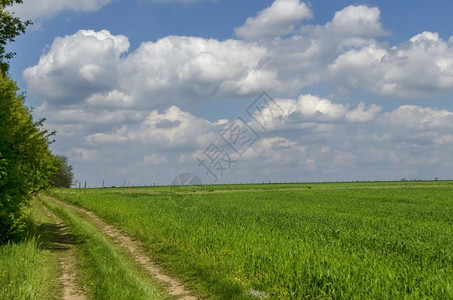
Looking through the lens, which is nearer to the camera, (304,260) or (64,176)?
(304,260)

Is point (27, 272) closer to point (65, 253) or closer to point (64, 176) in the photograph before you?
point (65, 253)

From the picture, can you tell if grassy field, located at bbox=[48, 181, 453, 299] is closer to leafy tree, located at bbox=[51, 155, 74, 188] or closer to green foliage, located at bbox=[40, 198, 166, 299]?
green foliage, located at bbox=[40, 198, 166, 299]

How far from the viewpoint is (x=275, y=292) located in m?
10.0

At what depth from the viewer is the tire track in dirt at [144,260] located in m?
11.2

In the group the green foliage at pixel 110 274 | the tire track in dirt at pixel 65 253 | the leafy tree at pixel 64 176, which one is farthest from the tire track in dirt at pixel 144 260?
the leafy tree at pixel 64 176

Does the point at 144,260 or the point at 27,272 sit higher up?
the point at 27,272

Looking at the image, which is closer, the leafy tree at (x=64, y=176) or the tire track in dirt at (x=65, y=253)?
the tire track in dirt at (x=65, y=253)

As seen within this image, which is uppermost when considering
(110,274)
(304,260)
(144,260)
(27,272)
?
(304,260)

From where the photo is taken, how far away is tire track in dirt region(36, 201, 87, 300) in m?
11.1

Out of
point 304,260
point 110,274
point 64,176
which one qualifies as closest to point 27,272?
point 110,274

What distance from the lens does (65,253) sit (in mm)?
16141

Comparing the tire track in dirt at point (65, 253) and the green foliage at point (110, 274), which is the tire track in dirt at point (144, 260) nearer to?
the green foliage at point (110, 274)

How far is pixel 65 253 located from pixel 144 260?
3615 millimetres

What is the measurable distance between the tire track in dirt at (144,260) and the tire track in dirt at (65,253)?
2.11m
